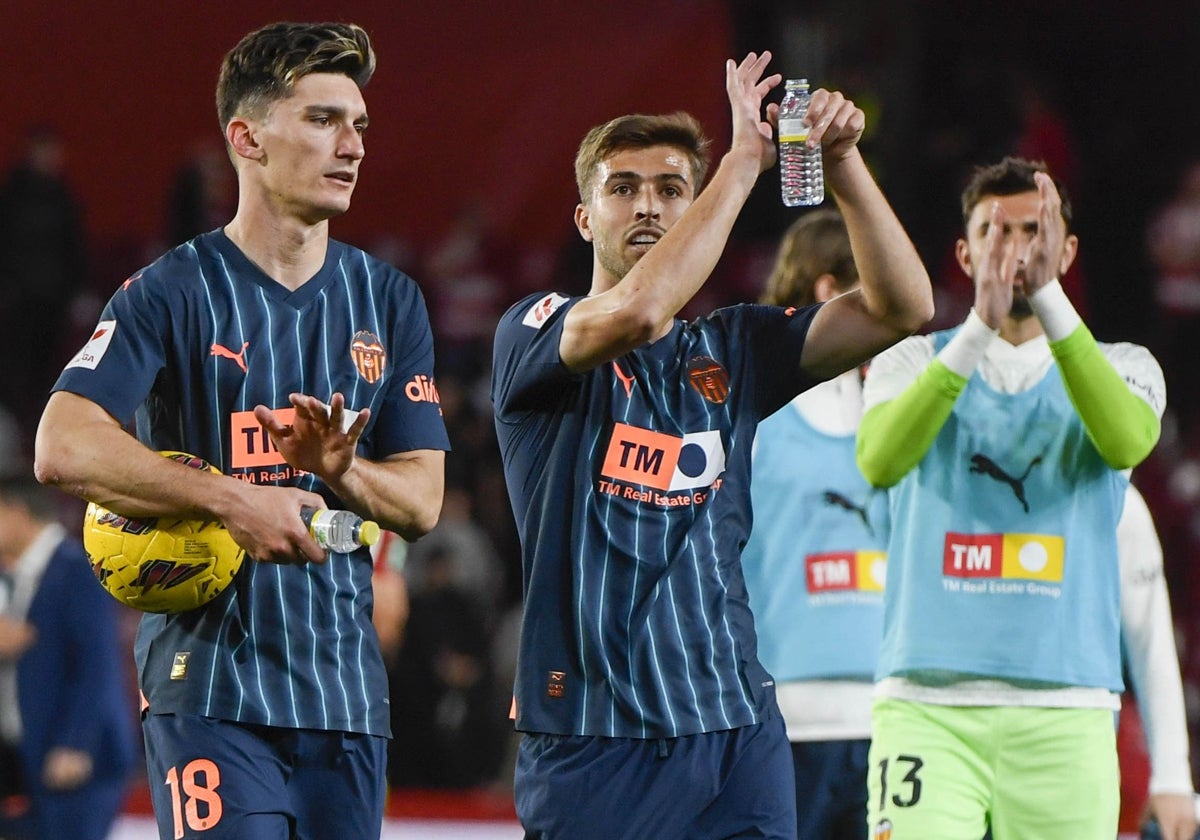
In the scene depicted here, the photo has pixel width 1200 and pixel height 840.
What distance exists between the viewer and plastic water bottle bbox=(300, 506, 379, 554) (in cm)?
318

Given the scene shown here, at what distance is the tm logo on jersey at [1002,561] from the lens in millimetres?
4562

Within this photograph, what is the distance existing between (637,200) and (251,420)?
3.44 feet

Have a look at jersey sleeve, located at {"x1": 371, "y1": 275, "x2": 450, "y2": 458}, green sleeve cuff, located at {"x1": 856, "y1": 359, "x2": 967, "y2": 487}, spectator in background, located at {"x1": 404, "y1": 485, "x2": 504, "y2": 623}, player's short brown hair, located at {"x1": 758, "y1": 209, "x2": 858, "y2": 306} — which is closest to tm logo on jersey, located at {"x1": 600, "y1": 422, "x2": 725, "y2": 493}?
jersey sleeve, located at {"x1": 371, "y1": 275, "x2": 450, "y2": 458}

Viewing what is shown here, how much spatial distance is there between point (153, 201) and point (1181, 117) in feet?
30.5

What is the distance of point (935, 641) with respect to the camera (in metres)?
4.55

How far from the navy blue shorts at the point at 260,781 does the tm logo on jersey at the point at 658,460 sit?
2.57ft

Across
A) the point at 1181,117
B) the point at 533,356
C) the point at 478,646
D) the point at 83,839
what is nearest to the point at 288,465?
the point at 533,356

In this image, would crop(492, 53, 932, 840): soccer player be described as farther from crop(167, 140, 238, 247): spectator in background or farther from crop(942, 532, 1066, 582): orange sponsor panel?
crop(167, 140, 238, 247): spectator in background

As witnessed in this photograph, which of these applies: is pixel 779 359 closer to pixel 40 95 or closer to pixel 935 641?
pixel 935 641

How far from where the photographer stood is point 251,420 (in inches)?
139

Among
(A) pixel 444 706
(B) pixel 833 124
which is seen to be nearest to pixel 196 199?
(A) pixel 444 706

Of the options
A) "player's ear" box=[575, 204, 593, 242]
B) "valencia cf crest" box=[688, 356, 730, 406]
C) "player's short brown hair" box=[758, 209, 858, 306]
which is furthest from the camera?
"player's short brown hair" box=[758, 209, 858, 306]

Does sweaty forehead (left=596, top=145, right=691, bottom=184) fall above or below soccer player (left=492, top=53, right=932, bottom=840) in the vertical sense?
above

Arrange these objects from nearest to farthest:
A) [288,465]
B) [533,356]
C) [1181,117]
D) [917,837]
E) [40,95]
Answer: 1. [288,465]
2. [533,356]
3. [917,837]
4. [40,95]
5. [1181,117]
